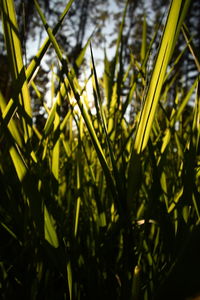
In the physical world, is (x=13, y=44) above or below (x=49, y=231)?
above

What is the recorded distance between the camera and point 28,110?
8.0 inches

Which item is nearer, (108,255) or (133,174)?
(133,174)

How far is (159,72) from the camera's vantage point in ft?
0.48

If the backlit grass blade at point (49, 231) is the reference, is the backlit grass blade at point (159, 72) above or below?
above

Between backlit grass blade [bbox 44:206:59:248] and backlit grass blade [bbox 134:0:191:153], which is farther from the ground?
backlit grass blade [bbox 134:0:191:153]

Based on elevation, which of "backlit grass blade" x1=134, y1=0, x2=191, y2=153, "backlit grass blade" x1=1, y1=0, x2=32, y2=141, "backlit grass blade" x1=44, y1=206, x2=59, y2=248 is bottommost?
"backlit grass blade" x1=44, y1=206, x2=59, y2=248

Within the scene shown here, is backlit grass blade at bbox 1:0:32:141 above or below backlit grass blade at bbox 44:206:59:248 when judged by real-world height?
above

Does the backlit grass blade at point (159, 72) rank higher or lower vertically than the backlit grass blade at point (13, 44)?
lower

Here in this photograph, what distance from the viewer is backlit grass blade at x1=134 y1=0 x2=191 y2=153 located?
0.44 ft

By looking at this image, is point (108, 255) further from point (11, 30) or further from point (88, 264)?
point (11, 30)

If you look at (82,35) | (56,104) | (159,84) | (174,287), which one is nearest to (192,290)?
(174,287)

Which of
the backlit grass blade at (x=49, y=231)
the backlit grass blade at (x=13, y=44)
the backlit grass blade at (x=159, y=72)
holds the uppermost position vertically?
the backlit grass blade at (x=13, y=44)

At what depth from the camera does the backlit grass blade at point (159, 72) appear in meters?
0.13

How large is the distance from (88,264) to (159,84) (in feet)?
0.65
